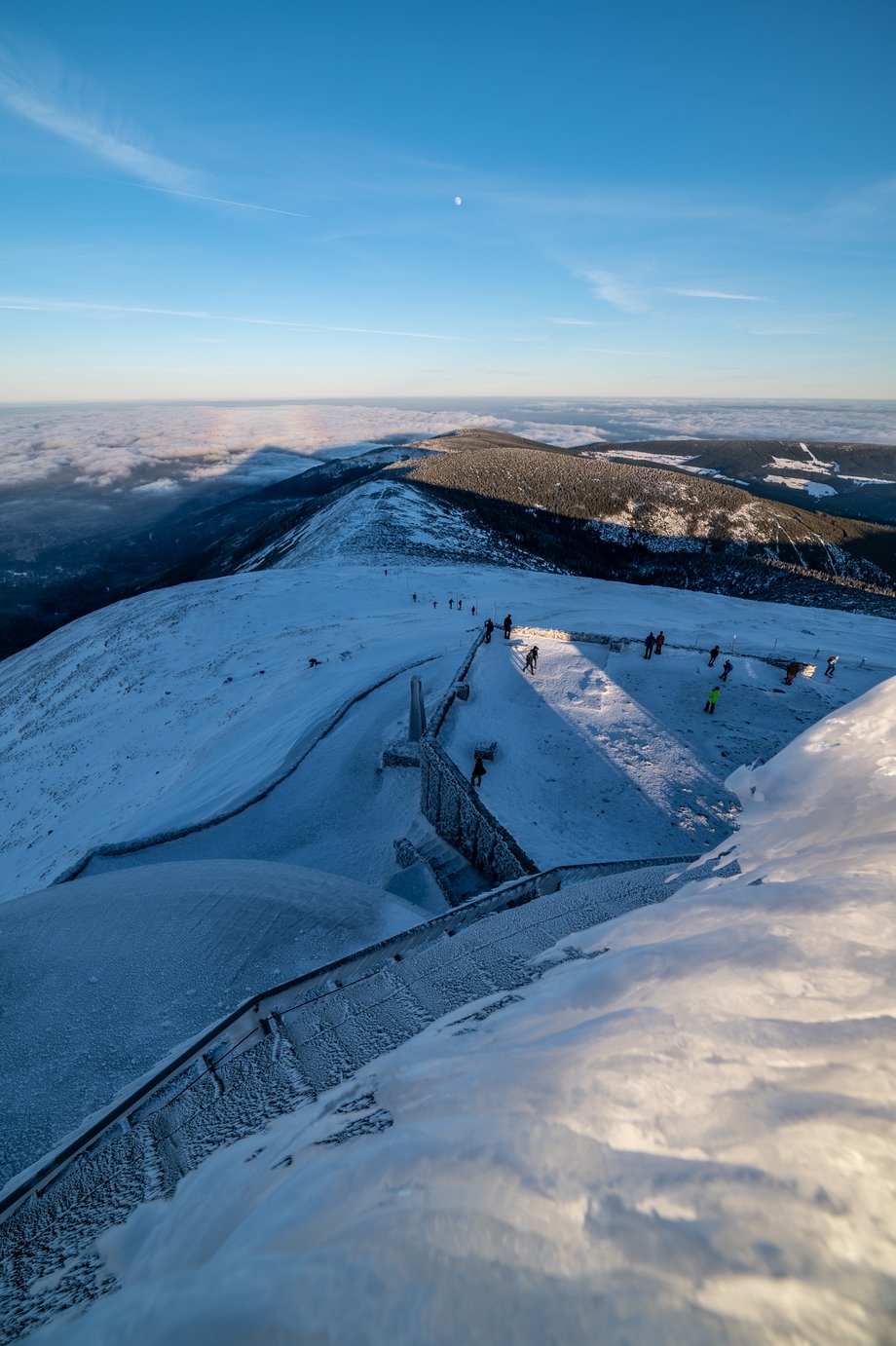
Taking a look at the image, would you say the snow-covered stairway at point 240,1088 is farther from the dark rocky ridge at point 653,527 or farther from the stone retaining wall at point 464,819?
the dark rocky ridge at point 653,527

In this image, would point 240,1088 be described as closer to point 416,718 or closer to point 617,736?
point 617,736

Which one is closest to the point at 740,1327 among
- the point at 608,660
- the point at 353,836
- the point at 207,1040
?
the point at 207,1040

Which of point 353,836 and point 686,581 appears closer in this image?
point 353,836

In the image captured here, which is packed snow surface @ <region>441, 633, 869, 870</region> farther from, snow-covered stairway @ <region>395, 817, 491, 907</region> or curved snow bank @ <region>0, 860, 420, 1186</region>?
curved snow bank @ <region>0, 860, 420, 1186</region>

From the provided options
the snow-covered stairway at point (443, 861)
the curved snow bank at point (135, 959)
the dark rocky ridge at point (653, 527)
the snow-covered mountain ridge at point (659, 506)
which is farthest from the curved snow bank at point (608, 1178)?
the snow-covered mountain ridge at point (659, 506)

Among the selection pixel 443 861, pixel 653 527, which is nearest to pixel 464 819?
pixel 443 861

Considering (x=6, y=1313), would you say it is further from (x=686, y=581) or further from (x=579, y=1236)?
(x=686, y=581)

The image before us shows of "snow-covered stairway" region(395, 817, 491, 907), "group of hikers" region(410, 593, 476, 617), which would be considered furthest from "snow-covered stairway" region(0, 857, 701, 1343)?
"group of hikers" region(410, 593, 476, 617)
